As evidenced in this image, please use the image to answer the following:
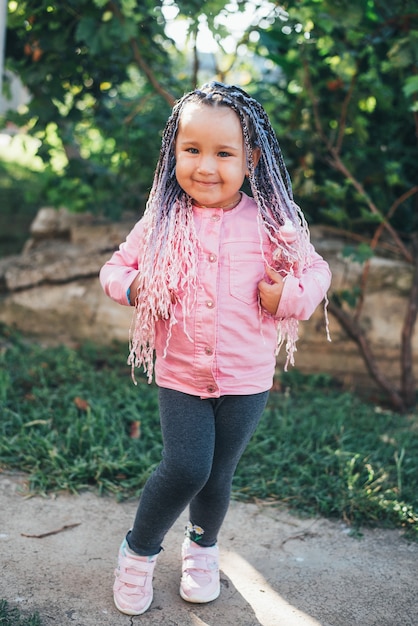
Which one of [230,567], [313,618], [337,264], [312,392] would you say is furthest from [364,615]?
[337,264]

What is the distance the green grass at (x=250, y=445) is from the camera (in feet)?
9.09

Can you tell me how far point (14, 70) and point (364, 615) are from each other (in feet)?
10.8

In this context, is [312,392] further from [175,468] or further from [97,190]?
[175,468]

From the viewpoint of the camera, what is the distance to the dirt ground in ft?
6.88

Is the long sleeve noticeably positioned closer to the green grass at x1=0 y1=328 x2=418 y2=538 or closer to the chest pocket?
the chest pocket

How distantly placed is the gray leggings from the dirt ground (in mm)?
219

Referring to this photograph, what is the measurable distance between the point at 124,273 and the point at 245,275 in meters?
0.33

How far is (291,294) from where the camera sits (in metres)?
1.93

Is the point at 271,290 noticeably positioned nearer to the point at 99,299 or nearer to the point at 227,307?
the point at 227,307

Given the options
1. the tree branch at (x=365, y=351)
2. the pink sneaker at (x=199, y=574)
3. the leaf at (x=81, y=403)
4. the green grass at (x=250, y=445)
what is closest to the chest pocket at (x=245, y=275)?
the pink sneaker at (x=199, y=574)

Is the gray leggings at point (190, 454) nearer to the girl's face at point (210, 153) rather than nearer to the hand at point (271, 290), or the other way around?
the hand at point (271, 290)

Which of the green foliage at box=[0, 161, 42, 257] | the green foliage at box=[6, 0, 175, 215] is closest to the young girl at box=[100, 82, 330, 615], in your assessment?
the green foliage at box=[6, 0, 175, 215]

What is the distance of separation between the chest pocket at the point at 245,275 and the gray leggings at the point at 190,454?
11.3 inches

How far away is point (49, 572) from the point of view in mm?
2232
